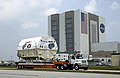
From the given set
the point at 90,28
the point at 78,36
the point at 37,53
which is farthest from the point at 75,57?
the point at 90,28

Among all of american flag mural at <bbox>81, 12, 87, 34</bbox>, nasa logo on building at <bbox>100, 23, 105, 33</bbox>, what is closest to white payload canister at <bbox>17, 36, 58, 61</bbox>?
american flag mural at <bbox>81, 12, 87, 34</bbox>

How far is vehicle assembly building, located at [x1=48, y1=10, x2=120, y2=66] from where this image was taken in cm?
16088

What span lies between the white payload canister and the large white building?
103811mm

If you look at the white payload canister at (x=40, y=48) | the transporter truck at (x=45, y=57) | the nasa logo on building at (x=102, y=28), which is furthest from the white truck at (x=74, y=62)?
the nasa logo on building at (x=102, y=28)

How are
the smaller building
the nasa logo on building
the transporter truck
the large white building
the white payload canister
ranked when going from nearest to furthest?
the transporter truck < the white payload canister < the smaller building < the large white building < the nasa logo on building

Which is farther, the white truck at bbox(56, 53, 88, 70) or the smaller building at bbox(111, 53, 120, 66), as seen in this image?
the smaller building at bbox(111, 53, 120, 66)

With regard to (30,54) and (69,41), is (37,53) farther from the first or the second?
(69,41)

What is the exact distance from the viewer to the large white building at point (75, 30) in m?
162

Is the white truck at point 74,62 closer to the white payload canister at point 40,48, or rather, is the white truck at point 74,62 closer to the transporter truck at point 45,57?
the transporter truck at point 45,57

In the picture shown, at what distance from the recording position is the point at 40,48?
5078cm

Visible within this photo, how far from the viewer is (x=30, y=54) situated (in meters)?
52.8

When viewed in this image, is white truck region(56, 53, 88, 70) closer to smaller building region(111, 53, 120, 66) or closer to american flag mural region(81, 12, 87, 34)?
smaller building region(111, 53, 120, 66)

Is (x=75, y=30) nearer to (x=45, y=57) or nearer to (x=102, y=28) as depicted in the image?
(x=102, y=28)

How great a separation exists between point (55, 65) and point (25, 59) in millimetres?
9352
